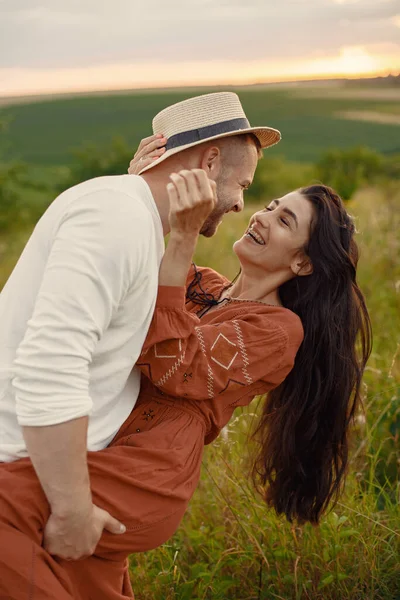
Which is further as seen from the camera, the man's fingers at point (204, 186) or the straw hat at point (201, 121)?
the straw hat at point (201, 121)

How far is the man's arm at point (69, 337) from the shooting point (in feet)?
6.16

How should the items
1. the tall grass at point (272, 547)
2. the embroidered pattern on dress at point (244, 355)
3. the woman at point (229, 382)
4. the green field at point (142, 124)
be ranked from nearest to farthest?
1. the woman at point (229, 382)
2. the embroidered pattern on dress at point (244, 355)
3. the tall grass at point (272, 547)
4. the green field at point (142, 124)

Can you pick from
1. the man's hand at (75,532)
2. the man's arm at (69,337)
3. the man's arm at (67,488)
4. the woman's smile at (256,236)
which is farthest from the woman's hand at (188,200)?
the man's hand at (75,532)

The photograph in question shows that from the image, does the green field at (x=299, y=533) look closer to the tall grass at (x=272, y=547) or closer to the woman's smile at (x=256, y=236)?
the tall grass at (x=272, y=547)

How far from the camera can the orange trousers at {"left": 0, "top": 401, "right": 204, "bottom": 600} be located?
6.73 ft

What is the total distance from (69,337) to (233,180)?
3.00 ft

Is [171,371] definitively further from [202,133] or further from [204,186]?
[202,133]

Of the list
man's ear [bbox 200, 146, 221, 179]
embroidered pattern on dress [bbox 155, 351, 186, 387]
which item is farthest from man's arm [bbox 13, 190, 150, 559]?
man's ear [bbox 200, 146, 221, 179]

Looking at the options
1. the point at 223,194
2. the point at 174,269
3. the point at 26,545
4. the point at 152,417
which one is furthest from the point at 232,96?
the point at 26,545

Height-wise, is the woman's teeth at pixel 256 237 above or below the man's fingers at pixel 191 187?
below

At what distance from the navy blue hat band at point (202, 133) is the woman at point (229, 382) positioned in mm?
267

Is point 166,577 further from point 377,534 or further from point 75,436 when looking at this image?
point 75,436

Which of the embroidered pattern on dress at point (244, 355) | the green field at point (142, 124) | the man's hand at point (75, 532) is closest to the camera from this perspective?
the man's hand at point (75, 532)

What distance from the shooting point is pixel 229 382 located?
8.07 feet
